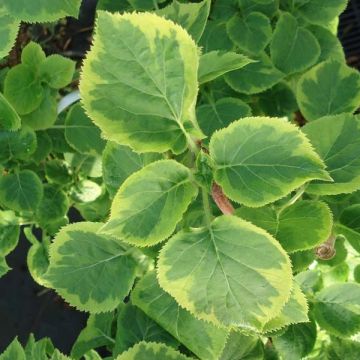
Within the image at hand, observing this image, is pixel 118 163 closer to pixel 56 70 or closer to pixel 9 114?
pixel 9 114

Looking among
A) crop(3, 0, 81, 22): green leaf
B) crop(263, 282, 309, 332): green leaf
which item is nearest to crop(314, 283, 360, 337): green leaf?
crop(263, 282, 309, 332): green leaf

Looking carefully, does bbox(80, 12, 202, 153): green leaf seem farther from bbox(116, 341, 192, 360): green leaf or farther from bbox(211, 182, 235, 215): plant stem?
bbox(116, 341, 192, 360): green leaf

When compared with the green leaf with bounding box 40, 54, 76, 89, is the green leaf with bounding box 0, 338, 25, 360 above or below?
below

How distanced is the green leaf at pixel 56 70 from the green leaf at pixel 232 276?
0.57 metres

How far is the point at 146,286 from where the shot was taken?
833 mm

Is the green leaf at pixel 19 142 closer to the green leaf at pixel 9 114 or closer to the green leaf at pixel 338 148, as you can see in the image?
the green leaf at pixel 9 114

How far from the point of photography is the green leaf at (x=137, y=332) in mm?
909

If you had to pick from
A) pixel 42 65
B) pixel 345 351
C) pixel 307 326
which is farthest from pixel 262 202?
pixel 42 65

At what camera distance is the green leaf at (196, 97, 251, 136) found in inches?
42.7

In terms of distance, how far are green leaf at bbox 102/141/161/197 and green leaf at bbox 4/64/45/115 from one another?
0.31m

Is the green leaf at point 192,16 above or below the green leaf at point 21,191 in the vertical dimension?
above

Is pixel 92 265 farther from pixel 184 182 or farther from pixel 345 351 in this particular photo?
pixel 345 351

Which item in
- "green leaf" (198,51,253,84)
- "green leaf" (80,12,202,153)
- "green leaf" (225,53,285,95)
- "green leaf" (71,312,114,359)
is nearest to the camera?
"green leaf" (80,12,202,153)

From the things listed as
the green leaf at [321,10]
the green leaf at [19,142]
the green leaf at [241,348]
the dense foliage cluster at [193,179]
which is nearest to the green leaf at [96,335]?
the dense foliage cluster at [193,179]
